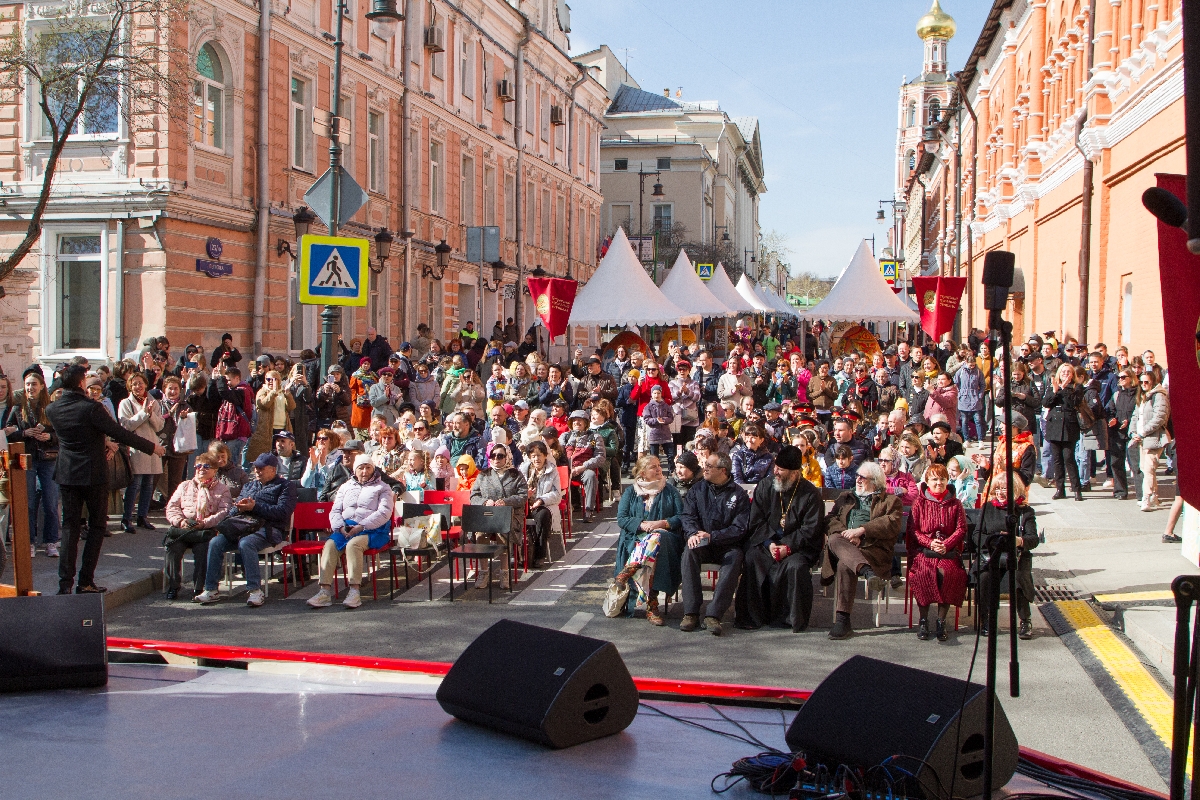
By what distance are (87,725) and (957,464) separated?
8.88 m

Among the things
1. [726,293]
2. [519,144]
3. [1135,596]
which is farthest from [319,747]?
[519,144]

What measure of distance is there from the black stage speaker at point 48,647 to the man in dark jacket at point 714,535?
492cm

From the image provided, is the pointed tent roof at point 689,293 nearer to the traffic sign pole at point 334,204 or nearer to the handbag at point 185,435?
the traffic sign pole at point 334,204

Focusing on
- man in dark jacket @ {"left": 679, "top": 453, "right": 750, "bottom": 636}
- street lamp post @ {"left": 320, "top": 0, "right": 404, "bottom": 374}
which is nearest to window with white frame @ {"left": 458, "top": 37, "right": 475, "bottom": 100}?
street lamp post @ {"left": 320, "top": 0, "right": 404, "bottom": 374}

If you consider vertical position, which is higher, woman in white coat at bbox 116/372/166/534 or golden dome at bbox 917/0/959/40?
golden dome at bbox 917/0/959/40

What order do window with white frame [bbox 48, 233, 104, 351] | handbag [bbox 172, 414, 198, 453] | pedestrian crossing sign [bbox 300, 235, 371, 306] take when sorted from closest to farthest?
pedestrian crossing sign [bbox 300, 235, 371, 306] → handbag [bbox 172, 414, 198, 453] → window with white frame [bbox 48, 233, 104, 351]

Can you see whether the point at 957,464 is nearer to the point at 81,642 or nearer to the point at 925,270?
the point at 81,642

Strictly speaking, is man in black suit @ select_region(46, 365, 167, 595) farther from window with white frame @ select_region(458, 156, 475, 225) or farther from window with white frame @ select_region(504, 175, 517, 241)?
window with white frame @ select_region(504, 175, 517, 241)

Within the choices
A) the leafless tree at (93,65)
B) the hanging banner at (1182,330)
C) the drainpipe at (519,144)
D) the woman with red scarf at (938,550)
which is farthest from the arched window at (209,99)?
the hanging banner at (1182,330)

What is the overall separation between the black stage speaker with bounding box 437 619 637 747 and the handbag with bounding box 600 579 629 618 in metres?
4.64

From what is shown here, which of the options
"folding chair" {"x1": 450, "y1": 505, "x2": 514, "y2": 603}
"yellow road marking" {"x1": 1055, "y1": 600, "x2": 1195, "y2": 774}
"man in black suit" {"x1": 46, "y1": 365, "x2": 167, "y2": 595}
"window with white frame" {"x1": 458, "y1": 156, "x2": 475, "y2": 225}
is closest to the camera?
"yellow road marking" {"x1": 1055, "y1": 600, "x2": 1195, "y2": 774}

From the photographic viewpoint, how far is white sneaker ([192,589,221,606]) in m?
10.2

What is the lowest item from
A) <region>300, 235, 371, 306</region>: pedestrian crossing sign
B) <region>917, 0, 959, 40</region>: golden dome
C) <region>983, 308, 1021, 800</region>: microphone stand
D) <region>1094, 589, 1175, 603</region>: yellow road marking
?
<region>1094, 589, 1175, 603</region>: yellow road marking

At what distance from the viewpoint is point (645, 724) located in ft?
16.9
